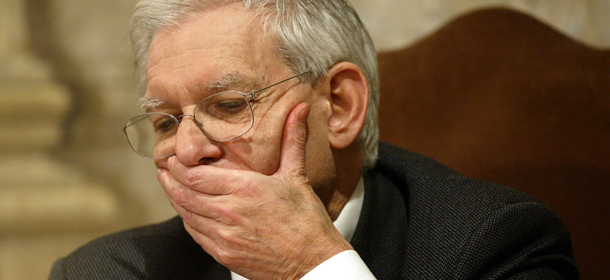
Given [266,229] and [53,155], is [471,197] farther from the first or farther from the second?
[53,155]

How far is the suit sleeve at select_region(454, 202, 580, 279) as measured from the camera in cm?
140

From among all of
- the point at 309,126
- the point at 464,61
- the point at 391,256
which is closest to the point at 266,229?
the point at 309,126

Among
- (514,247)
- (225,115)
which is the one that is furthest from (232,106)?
→ (514,247)

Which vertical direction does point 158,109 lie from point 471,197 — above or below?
above

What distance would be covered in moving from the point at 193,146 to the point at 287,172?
0.28 meters

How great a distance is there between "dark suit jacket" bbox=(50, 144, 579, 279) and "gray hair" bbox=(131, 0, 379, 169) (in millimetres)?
250

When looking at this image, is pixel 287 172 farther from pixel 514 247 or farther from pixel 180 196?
pixel 514 247

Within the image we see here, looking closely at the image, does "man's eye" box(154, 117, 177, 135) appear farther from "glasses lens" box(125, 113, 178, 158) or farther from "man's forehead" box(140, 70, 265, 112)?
"man's forehead" box(140, 70, 265, 112)

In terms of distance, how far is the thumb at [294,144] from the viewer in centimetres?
141

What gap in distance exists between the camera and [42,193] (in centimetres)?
301

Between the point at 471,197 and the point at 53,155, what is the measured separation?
2.55 meters

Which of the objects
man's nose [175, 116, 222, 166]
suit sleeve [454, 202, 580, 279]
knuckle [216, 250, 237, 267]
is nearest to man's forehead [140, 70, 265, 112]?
man's nose [175, 116, 222, 166]

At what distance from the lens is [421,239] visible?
154 cm

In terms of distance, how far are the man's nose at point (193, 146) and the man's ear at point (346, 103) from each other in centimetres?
40
